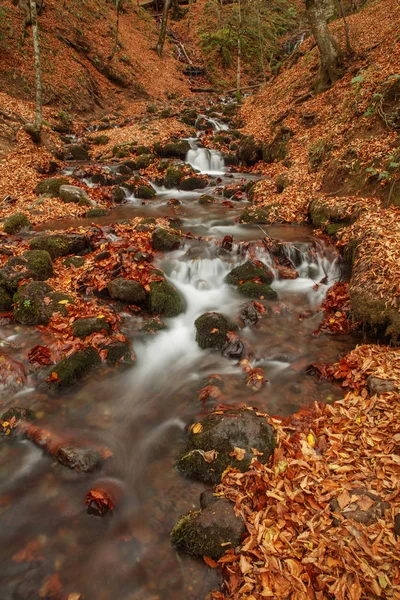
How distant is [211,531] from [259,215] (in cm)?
883

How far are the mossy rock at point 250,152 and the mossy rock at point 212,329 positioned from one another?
39.7 feet

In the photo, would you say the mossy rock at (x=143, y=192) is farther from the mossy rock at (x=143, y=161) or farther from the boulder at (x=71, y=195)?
the mossy rock at (x=143, y=161)

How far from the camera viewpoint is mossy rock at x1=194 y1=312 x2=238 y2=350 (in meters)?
6.11

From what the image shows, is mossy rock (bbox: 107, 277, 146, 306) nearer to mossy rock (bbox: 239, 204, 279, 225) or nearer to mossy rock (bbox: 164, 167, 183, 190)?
mossy rock (bbox: 239, 204, 279, 225)

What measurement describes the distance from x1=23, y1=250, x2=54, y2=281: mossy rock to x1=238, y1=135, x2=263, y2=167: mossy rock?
1187cm

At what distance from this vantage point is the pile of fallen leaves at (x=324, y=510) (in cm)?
259

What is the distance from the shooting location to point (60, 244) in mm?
8000

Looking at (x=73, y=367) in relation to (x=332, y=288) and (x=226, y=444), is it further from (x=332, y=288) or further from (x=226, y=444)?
(x=332, y=288)

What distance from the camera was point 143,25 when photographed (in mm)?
33844

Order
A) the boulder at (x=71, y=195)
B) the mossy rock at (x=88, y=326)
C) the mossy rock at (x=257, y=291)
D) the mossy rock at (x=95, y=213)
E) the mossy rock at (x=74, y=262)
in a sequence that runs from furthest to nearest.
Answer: the boulder at (x=71, y=195)
the mossy rock at (x=95, y=213)
the mossy rock at (x=74, y=262)
the mossy rock at (x=257, y=291)
the mossy rock at (x=88, y=326)

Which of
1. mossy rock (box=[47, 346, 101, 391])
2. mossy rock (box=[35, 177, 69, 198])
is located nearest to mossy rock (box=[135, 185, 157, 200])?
mossy rock (box=[35, 177, 69, 198])

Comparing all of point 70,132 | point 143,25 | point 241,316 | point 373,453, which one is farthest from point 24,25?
point 373,453

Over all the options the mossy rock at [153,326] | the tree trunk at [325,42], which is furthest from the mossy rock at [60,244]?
the tree trunk at [325,42]

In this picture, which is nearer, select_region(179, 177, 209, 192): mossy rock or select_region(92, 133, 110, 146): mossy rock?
select_region(179, 177, 209, 192): mossy rock
